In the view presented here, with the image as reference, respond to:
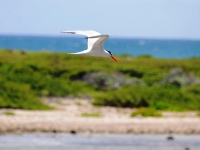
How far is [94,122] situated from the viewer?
88.6 feet

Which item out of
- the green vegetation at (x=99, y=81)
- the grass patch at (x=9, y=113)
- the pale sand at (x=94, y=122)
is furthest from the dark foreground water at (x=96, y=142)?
the green vegetation at (x=99, y=81)

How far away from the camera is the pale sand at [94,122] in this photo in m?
25.6

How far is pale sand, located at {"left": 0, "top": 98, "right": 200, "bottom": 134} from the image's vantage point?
25641 millimetres

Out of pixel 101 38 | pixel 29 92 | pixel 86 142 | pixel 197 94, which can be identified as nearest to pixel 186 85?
pixel 197 94

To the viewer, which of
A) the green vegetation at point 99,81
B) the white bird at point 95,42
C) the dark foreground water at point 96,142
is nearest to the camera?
the white bird at point 95,42

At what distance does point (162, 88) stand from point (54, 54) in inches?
501

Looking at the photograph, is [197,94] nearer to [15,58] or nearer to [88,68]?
[88,68]

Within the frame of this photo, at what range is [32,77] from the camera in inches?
1372

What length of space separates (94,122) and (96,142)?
320cm

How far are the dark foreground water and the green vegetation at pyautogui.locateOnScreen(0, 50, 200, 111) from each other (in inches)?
207

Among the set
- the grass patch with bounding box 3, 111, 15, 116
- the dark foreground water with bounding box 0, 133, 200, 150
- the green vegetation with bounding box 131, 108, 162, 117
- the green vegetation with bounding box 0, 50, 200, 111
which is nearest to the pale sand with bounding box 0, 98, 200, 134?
the grass patch with bounding box 3, 111, 15, 116

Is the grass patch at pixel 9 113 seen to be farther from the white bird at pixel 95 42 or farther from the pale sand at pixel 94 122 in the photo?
the white bird at pixel 95 42

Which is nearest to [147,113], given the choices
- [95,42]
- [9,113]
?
[9,113]

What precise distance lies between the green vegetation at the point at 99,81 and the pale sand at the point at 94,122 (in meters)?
1.56
